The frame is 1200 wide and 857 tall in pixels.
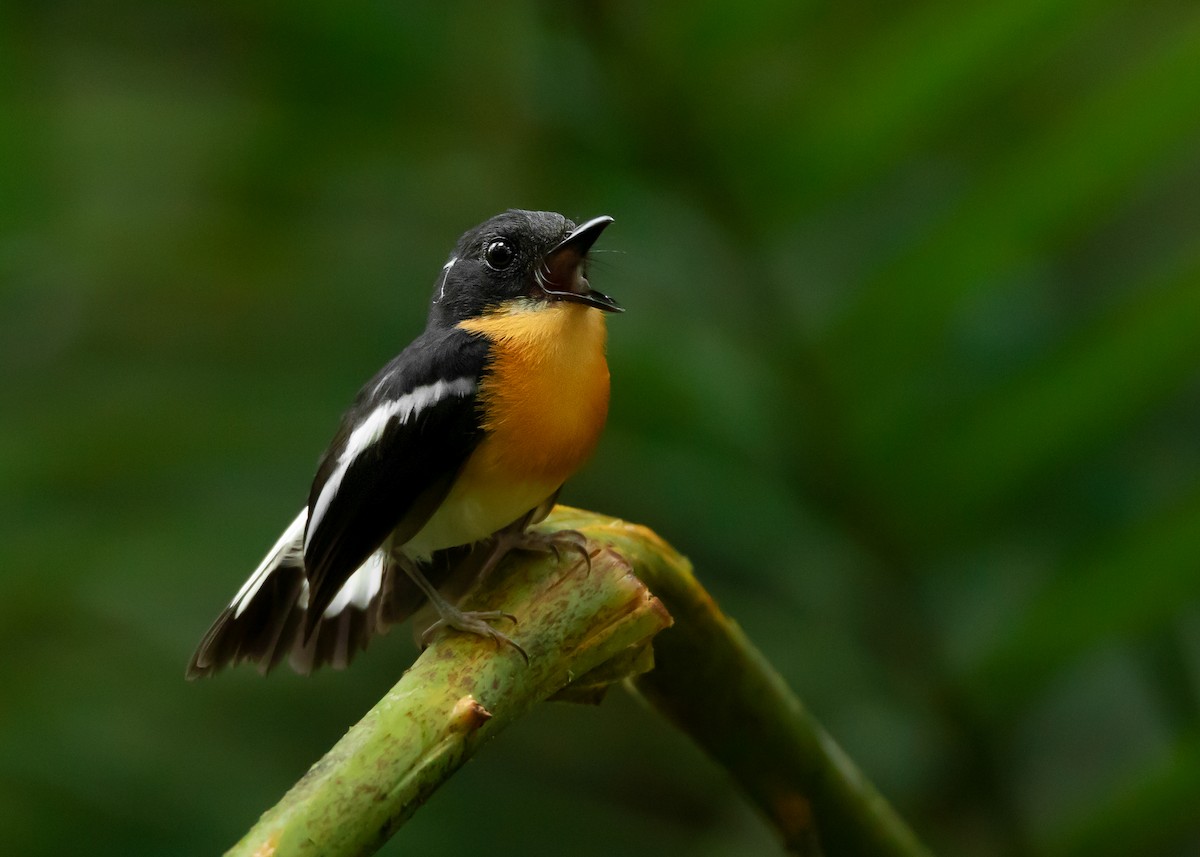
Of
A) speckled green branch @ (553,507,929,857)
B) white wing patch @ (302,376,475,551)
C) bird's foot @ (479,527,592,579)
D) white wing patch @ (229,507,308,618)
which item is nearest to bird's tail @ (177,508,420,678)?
white wing patch @ (229,507,308,618)

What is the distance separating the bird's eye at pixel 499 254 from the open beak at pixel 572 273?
0.17ft

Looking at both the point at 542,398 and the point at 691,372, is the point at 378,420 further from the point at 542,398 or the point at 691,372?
the point at 691,372

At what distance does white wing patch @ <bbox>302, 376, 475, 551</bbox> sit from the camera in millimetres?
1569

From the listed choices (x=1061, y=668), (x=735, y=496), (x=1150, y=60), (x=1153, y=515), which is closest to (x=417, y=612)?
(x=735, y=496)

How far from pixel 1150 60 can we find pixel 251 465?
166cm

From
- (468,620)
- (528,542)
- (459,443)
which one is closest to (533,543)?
(528,542)

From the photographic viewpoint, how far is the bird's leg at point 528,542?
4.61 ft

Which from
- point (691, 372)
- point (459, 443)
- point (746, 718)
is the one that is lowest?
point (746, 718)

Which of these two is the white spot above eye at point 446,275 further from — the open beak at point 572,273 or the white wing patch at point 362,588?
the white wing patch at point 362,588

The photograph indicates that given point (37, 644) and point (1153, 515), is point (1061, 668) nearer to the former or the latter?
point (1153, 515)

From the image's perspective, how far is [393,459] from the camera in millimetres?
1554

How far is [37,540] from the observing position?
2.37 m

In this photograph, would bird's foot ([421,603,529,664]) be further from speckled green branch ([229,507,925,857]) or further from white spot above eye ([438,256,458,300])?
white spot above eye ([438,256,458,300])

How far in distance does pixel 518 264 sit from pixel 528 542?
429 mm
